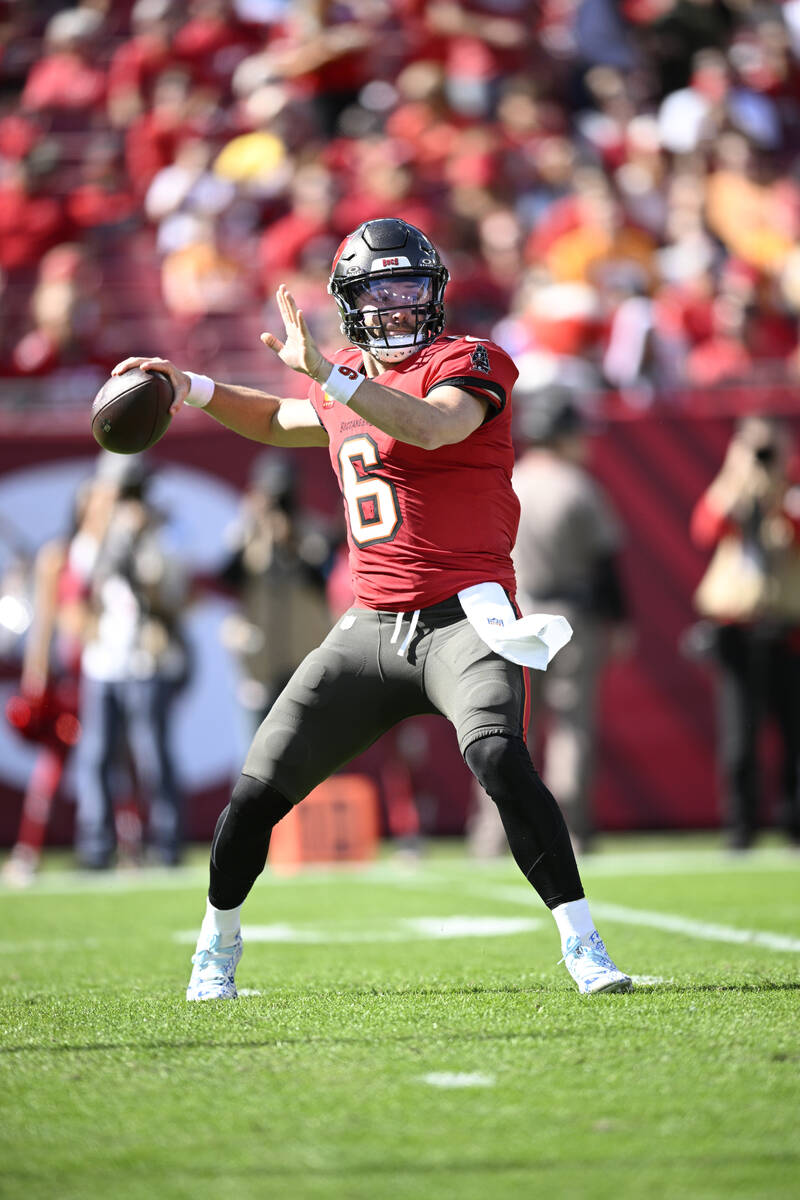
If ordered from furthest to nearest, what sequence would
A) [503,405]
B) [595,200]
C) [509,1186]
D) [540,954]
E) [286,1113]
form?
[595,200] < [540,954] < [503,405] < [286,1113] < [509,1186]

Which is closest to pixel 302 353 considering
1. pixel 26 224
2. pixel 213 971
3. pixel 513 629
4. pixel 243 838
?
pixel 513 629

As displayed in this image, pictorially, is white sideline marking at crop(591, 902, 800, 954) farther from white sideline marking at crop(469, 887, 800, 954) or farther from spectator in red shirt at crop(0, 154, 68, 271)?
spectator in red shirt at crop(0, 154, 68, 271)

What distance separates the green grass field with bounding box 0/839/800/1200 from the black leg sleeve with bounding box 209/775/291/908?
29 cm

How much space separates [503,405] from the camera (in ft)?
13.8

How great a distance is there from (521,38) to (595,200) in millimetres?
3902

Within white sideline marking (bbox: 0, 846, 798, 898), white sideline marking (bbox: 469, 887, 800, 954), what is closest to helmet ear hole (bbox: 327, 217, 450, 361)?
white sideline marking (bbox: 469, 887, 800, 954)

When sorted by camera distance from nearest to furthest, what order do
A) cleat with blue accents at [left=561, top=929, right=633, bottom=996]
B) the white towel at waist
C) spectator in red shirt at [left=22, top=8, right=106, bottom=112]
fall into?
cleat with blue accents at [left=561, top=929, right=633, bottom=996]
the white towel at waist
spectator in red shirt at [left=22, top=8, right=106, bottom=112]

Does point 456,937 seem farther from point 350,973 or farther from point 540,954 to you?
point 350,973

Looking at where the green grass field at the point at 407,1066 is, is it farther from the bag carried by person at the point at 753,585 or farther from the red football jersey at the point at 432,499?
the bag carried by person at the point at 753,585

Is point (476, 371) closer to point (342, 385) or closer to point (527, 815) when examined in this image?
point (342, 385)

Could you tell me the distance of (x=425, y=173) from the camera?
13.5 meters

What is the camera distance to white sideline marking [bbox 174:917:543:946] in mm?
5711

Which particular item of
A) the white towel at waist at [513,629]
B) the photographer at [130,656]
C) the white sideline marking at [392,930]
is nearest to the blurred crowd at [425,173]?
the photographer at [130,656]

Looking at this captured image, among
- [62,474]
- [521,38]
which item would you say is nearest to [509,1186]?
[62,474]
